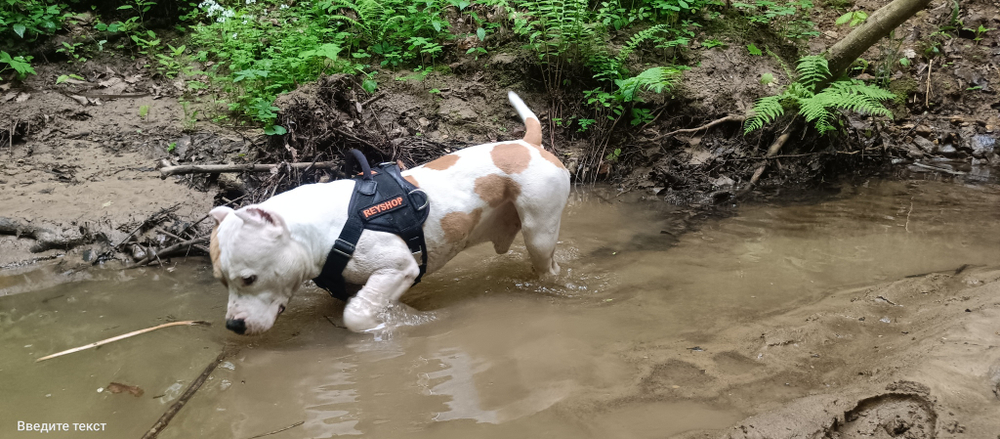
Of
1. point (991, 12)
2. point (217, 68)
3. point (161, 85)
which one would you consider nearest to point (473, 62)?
point (217, 68)

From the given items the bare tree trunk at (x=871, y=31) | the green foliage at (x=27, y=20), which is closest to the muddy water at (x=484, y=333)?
the bare tree trunk at (x=871, y=31)

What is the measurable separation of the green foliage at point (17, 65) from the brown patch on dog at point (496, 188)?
703 cm

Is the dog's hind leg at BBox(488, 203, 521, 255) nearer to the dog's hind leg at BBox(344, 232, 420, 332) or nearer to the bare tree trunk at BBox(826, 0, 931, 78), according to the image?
the dog's hind leg at BBox(344, 232, 420, 332)

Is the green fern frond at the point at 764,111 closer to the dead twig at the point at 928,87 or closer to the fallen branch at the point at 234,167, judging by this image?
the dead twig at the point at 928,87

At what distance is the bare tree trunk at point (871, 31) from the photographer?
6551 millimetres

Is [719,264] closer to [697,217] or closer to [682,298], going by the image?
[682,298]

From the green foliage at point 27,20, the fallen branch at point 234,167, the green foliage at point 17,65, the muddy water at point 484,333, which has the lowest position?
the muddy water at point 484,333

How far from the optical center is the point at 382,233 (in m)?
3.64

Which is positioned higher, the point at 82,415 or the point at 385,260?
the point at 385,260

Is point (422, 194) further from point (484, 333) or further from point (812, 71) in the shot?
point (812, 71)

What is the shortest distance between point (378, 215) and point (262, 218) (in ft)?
2.41

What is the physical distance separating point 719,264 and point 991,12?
8608 millimetres

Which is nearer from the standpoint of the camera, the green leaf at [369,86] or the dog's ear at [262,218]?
the dog's ear at [262,218]

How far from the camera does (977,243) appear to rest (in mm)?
4688
